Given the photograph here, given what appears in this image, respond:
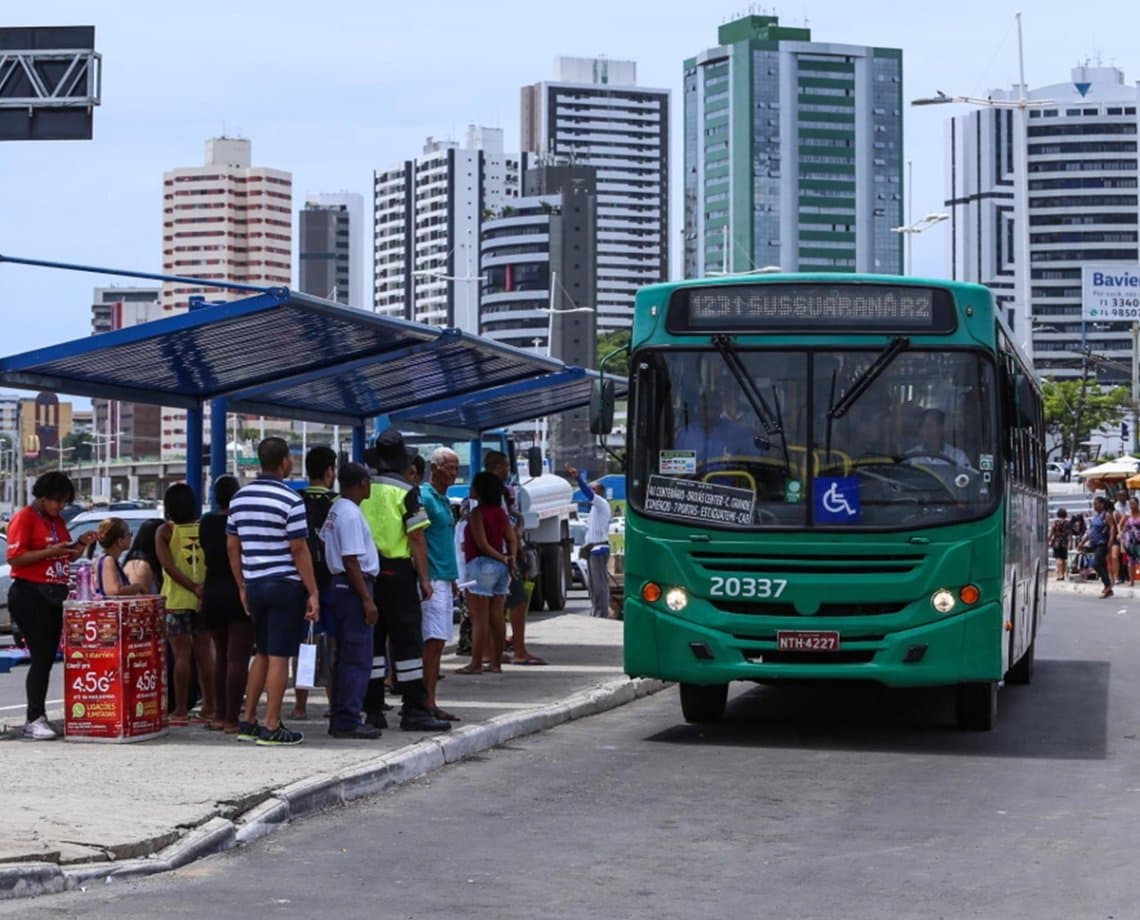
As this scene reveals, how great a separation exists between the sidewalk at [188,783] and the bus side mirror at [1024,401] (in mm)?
3743

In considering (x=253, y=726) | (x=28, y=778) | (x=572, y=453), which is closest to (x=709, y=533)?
(x=253, y=726)

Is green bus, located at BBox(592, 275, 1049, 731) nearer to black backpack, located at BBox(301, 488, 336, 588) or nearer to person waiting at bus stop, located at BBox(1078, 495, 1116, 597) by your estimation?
black backpack, located at BBox(301, 488, 336, 588)

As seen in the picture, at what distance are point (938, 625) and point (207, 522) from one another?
4540mm

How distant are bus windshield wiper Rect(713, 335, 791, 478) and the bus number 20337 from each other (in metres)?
0.69

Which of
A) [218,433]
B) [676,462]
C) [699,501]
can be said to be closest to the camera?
[699,501]

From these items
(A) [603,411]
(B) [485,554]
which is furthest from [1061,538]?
(A) [603,411]

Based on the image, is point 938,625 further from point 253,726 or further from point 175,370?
point 175,370

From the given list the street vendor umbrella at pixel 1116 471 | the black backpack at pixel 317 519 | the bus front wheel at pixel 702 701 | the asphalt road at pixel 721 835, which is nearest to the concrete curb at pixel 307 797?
the asphalt road at pixel 721 835

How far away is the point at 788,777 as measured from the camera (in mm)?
11773

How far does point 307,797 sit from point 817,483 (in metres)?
4.50

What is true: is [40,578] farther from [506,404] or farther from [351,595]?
[506,404]

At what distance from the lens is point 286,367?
56.5 feet

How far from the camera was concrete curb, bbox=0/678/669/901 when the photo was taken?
8.03 m

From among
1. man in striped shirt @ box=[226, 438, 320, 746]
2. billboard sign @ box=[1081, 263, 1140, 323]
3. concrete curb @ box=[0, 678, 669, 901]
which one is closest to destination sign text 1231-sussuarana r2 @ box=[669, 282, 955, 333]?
concrete curb @ box=[0, 678, 669, 901]
